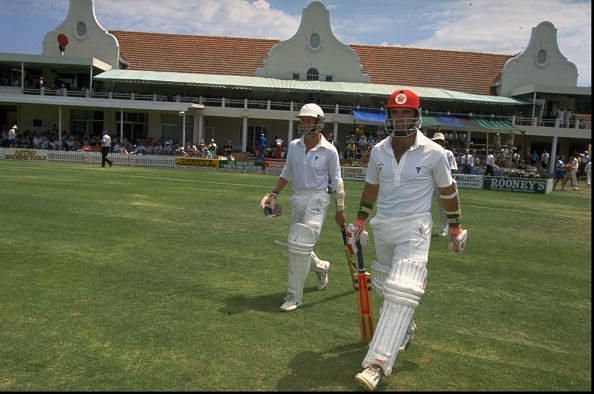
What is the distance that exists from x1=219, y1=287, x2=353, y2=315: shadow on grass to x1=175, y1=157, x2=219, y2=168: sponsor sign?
78.0 ft

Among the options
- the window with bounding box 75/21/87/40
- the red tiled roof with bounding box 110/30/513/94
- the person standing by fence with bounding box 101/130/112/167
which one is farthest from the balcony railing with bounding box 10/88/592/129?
the person standing by fence with bounding box 101/130/112/167

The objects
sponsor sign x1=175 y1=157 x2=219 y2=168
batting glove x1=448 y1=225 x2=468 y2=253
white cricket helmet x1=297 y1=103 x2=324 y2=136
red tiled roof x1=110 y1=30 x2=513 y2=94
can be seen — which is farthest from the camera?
red tiled roof x1=110 y1=30 x2=513 y2=94

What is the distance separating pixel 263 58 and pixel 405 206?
140 feet

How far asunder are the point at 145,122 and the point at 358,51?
64.2ft

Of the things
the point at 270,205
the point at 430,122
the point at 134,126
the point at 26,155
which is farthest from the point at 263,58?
the point at 270,205

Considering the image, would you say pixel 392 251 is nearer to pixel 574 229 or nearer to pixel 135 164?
pixel 574 229

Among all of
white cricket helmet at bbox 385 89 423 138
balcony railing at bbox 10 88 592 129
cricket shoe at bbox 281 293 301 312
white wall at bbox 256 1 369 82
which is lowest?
cricket shoe at bbox 281 293 301 312

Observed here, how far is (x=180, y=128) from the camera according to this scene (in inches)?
1601

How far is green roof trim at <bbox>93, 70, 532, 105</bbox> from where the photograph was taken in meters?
37.4

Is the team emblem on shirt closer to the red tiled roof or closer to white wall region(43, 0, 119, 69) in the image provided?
the red tiled roof

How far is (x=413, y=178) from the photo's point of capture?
443cm

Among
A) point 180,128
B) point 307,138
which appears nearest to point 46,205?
point 307,138

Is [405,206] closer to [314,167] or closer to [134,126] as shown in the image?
[314,167]

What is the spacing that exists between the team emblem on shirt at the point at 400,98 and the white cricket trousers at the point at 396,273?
97cm
